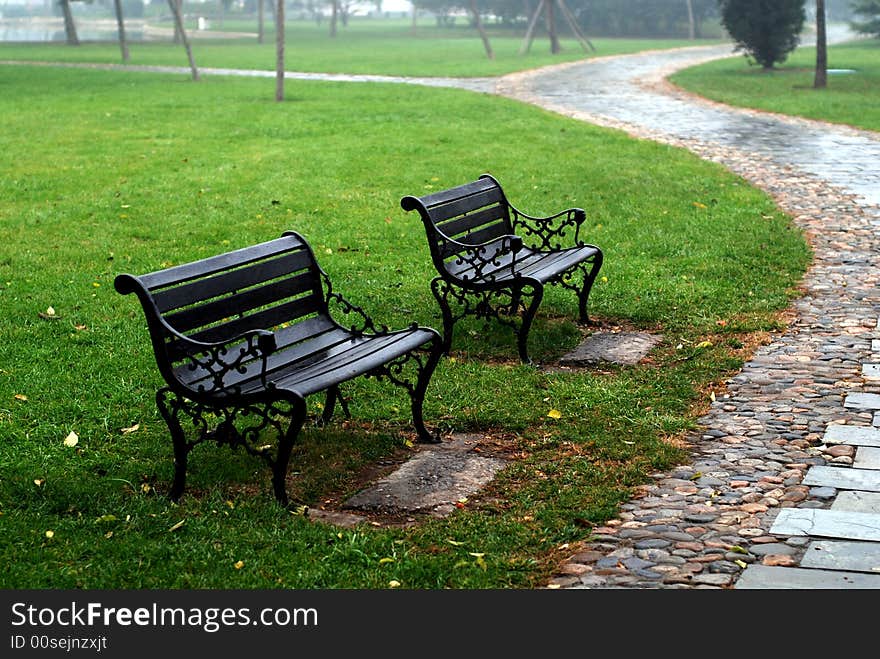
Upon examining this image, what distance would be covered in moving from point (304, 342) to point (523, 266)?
2.26 meters

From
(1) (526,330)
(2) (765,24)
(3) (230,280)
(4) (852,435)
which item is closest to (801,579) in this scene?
(4) (852,435)

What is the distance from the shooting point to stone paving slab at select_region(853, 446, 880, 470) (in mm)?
5074

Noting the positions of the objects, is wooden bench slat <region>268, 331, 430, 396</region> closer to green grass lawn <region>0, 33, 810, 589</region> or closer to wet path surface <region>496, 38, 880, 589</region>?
green grass lawn <region>0, 33, 810, 589</region>

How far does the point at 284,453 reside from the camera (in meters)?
4.73

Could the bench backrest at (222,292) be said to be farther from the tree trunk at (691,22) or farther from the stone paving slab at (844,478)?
the tree trunk at (691,22)

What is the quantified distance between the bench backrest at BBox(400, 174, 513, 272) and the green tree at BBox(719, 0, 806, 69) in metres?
26.4

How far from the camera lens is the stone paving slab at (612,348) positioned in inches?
268

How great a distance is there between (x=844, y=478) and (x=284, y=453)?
2402mm

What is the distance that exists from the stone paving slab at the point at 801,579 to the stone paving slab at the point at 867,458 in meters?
1.11

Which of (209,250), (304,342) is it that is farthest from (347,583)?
(209,250)

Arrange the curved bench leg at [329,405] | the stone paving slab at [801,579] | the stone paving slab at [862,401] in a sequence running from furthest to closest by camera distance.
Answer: the stone paving slab at [862,401] → the curved bench leg at [329,405] → the stone paving slab at [801,579]

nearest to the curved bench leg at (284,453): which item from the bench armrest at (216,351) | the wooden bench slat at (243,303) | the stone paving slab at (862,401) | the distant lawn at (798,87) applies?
the bench armrest at (216,351)

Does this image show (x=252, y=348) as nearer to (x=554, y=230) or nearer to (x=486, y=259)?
(x=486, y=259)

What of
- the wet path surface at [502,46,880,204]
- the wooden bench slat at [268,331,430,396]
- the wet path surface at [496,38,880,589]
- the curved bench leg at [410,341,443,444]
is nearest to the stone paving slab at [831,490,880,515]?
the wet path surface at [496,38,880,589]
